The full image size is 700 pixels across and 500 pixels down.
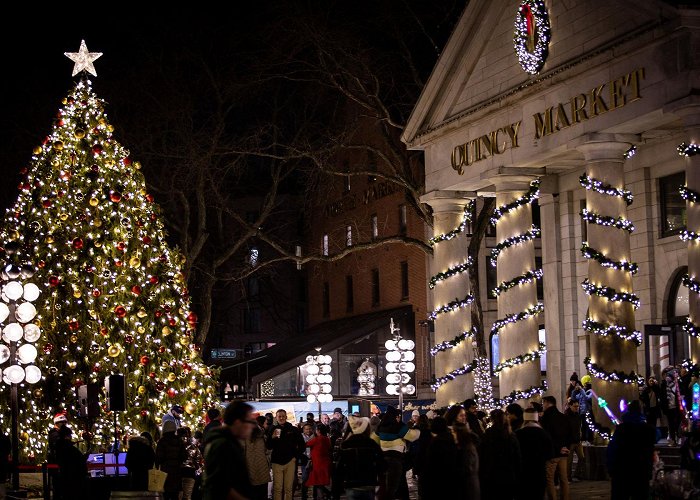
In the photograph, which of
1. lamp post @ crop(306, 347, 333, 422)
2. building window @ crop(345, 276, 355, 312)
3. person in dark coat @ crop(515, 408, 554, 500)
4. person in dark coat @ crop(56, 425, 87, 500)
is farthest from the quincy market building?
building window @ crop(345, 276, 355, 312)

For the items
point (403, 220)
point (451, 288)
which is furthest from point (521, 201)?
point (403, 220)

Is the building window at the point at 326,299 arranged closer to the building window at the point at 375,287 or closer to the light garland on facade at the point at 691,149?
the building window at the point at 375,287

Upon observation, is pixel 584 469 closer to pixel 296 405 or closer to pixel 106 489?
pixel 106 489

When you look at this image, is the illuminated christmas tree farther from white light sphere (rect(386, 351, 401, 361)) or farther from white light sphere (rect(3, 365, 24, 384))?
white light sphere (rect(386, 351, 401, 361))

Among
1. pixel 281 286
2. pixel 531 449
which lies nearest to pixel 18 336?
pixel 531 449

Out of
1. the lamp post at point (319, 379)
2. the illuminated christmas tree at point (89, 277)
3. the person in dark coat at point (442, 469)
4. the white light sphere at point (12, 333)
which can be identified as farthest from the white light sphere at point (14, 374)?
the lamp post at point (319, 379)

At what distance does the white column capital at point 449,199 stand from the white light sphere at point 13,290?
45.3 feet

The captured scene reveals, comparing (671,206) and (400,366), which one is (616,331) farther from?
(400,366)

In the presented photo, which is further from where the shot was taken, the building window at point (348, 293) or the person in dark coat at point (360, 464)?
the building window at point (348, 293)

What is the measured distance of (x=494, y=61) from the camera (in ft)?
107

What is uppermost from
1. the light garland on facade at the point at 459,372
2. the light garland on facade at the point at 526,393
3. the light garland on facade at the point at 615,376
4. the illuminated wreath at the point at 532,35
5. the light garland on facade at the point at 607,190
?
the illuminated wreath at the point at 532,35

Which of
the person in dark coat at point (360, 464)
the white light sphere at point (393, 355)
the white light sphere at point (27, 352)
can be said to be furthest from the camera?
the white light sphere at point (393, 355)

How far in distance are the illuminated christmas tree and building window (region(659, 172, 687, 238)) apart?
42.0ft

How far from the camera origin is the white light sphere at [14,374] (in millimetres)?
23672
